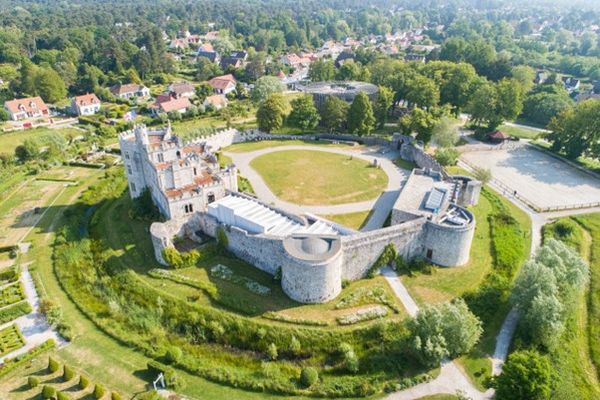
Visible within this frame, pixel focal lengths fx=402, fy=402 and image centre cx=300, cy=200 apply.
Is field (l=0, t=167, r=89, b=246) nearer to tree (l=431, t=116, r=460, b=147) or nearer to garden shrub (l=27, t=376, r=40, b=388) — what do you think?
garden shrub (l=27, t=376, r=40, b=388)

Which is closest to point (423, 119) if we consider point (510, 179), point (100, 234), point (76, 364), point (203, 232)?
point (510, 179)

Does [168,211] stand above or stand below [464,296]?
above

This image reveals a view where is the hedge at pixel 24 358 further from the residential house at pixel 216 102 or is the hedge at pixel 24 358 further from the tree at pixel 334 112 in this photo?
the residential house at pixel 216 102

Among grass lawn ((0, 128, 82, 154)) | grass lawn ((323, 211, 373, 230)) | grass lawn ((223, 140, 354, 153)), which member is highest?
grass lawn ((323, 211, 373, 230))

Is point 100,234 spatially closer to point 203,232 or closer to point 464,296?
point 203,232

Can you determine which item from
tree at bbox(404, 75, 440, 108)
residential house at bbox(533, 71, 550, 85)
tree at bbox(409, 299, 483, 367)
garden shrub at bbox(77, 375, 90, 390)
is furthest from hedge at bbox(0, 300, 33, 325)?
residential house at bbox(533, 71, 550, 85)

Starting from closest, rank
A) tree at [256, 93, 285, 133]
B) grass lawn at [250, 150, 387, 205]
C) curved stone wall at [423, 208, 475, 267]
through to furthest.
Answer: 1. curved stone wall at [423, 208, 475, 267]
2. grass lawn at [250, 150, 387, 205]
3. tree at [256, 93, 285, 133]

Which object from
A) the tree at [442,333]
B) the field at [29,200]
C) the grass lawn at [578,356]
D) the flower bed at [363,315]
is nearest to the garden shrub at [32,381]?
the flower bed at [363,315]
